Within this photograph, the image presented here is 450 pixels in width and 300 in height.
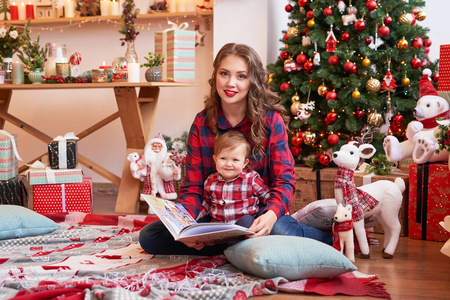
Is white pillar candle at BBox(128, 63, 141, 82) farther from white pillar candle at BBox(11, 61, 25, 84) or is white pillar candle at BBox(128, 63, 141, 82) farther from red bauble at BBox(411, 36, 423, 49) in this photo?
red bauble at BBox(411, 36, 423, 49)

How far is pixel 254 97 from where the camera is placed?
2.15 m

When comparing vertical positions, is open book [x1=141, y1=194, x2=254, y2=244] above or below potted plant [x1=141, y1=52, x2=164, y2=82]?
below

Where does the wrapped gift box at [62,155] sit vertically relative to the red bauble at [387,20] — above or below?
below

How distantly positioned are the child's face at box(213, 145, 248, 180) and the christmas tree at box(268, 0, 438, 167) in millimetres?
1033

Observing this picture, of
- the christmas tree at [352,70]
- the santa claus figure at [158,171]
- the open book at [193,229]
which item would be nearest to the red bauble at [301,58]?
the christmas tree at [352,70]

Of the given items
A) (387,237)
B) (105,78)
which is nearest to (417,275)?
(387,237)

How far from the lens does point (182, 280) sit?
1801 millimetres

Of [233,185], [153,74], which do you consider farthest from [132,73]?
[233,185]

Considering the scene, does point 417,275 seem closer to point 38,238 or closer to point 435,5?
point 38,238

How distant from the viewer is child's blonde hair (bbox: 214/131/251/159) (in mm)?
2100

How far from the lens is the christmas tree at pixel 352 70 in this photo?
3057 mm

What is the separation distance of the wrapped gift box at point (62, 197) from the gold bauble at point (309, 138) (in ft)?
3.97

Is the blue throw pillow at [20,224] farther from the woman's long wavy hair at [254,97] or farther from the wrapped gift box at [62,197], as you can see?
the woman's long wavy hair at [254,97]

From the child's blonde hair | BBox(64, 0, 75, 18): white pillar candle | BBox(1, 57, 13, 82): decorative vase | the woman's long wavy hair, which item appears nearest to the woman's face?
the woman's long wavy hair
